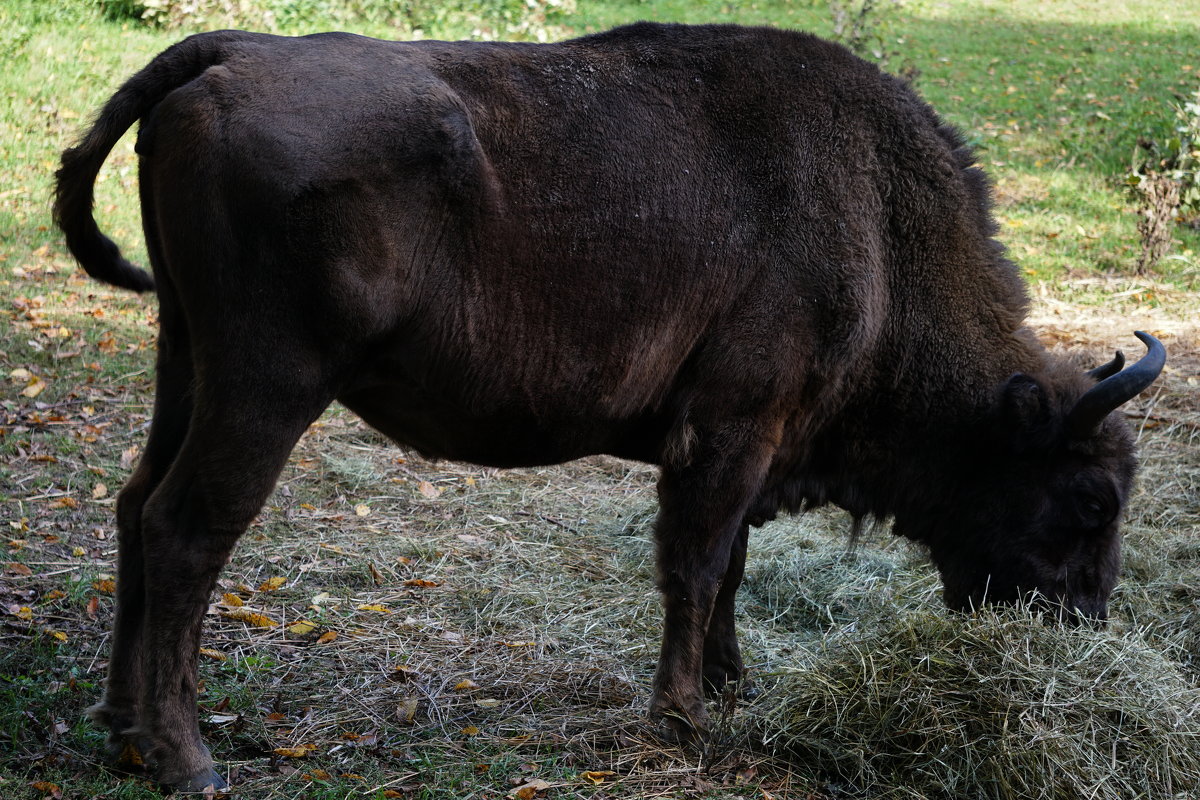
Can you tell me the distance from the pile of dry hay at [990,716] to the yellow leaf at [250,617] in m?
2.23

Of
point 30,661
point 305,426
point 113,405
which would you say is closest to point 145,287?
point 305,426

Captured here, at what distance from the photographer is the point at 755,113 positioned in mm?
4180

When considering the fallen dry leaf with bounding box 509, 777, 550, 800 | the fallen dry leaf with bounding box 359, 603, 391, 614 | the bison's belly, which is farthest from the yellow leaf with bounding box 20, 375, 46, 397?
the fallen dry leaf with bounding box 509, 777, 550, 800

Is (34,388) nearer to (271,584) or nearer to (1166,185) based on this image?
(271,584)

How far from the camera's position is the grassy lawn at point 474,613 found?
3.94m

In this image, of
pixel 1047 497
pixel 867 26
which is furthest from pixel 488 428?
pixel 867 26

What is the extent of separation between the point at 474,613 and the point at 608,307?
2055 mm

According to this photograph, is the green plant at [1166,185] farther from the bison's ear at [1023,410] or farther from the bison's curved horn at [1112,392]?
the bison's ear at [1023,410]

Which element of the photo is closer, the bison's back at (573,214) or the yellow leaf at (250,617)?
the bison's back at (573,214)

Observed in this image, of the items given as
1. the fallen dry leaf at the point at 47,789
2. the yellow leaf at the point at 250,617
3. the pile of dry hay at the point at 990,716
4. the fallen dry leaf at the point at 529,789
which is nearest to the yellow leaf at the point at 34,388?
the yellow leaf at the point at 250,617

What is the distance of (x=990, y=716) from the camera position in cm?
392

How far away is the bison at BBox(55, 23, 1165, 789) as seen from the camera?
346 cm

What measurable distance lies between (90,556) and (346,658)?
1.56m

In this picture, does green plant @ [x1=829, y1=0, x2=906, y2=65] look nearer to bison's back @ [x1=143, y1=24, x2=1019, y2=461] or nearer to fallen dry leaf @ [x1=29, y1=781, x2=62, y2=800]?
bison's back @ [x1=143, y1=24, x2=1019, y2=461]
